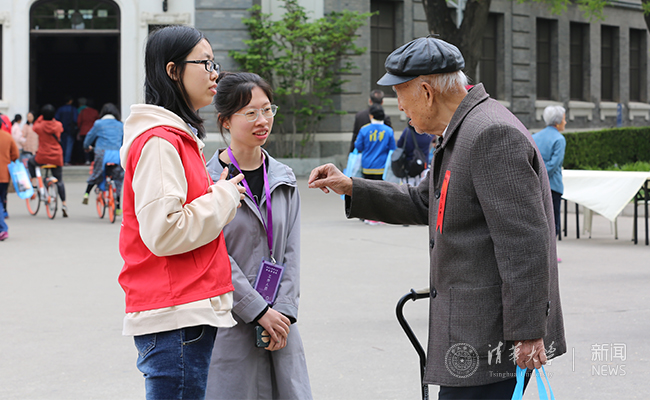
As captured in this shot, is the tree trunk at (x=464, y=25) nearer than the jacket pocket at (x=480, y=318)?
No

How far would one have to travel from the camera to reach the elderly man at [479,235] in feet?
8.23

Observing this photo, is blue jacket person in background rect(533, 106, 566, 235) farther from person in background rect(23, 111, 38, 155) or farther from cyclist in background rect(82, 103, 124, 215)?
person in background rect(23, 111, 38, 155)

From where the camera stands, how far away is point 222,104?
3514 mm

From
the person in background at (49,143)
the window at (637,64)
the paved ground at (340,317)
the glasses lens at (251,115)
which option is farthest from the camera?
the window at (637,64)

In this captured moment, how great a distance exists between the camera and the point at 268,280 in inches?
131

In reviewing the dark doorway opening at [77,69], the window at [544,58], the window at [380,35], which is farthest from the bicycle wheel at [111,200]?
the window at [544,58]

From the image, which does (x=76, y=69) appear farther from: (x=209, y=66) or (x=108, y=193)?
(x=209, y=66)

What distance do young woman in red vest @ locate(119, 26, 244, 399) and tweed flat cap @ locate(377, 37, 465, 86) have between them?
0.71 meters

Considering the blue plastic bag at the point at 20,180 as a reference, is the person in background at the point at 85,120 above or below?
above

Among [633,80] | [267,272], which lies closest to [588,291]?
A: [267,272]

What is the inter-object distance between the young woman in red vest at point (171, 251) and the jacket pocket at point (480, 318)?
784mm

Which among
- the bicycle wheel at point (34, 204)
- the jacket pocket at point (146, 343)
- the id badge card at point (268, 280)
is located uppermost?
the id badge card at point (268, 280)

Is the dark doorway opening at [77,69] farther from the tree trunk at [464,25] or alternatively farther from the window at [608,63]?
the window at [608,63]

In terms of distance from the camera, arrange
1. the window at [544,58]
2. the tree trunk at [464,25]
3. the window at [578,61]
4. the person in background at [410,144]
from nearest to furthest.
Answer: the person in background at [410,144]
the tree trunk at [464,25]
the window at [544,58]
the window at [578,61]
